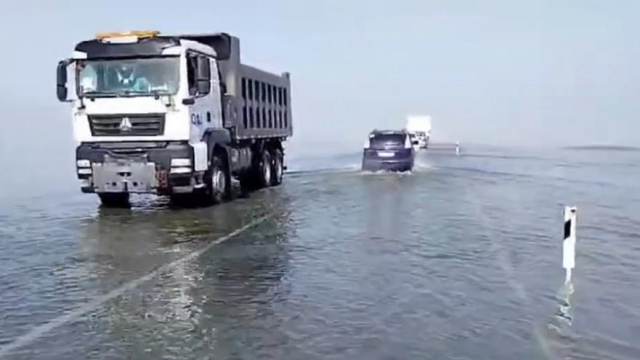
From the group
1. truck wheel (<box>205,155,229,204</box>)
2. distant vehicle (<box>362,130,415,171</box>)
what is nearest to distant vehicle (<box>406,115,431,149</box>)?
distant vehicle (<box>362,130,415,171</box>)

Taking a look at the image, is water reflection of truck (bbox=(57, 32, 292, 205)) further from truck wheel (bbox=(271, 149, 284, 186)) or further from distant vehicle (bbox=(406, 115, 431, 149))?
distant vehicle (bbox=(406, 115, 431, 149))

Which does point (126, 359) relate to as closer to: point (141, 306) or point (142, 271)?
point (141, 306)

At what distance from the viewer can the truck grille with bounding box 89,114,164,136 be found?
1825 centimetres

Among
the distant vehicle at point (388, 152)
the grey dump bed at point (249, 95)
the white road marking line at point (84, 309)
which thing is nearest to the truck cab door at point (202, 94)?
the grey dump bed at point (249, 95)

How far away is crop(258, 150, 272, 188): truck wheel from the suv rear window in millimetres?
9541

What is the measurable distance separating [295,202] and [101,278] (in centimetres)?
1088

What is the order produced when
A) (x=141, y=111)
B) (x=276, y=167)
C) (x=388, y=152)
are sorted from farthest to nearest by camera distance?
(x=388, y=152) → (x=276, y=167) → (x=141, y=111)

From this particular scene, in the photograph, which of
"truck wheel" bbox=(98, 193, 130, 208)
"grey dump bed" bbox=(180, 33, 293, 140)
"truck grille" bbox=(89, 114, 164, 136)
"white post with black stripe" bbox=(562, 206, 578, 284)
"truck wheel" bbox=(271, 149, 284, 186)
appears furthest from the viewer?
"truck wheel" bbox=(271, 149, 284, 186)

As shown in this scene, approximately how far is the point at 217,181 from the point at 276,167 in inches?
298

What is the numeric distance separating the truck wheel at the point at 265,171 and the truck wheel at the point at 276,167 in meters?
0.48

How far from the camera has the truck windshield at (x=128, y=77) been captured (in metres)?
18.0

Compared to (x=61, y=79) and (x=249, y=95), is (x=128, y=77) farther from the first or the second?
(x=249, y=95)

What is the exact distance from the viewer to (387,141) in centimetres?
3578

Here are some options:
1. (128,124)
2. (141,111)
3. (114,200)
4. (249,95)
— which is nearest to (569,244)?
(141,111)
